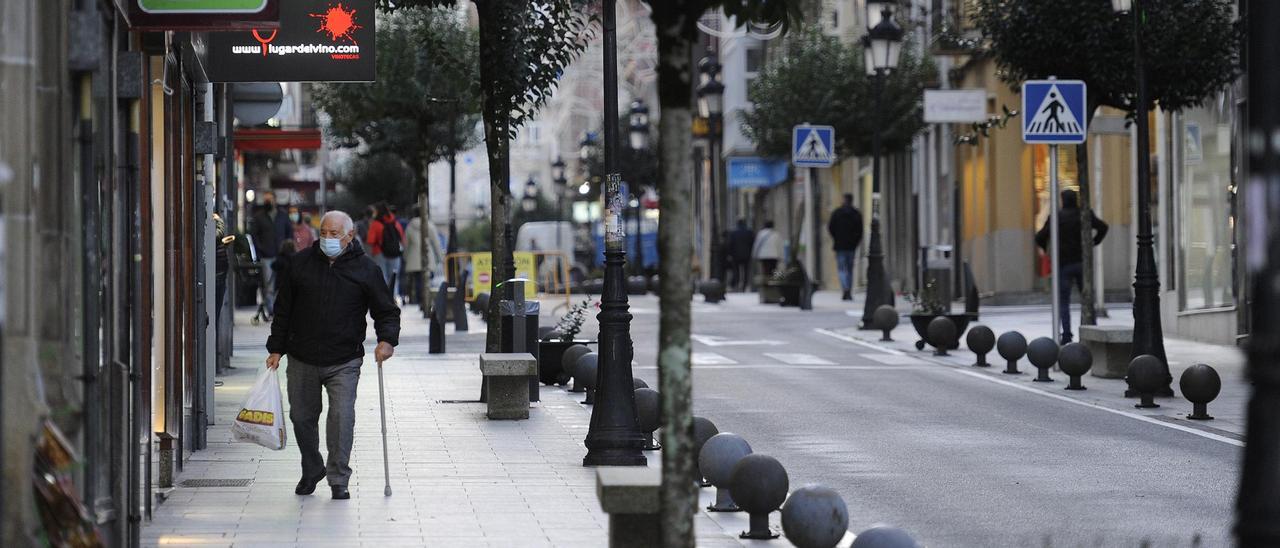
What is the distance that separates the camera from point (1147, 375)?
16312 millimetres

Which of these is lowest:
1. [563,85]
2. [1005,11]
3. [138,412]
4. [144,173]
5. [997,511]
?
[997,511]

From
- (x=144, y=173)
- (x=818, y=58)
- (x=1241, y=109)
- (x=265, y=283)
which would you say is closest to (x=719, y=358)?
(x=1241, y=109)

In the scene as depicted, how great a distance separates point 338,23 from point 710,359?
28.3 feet

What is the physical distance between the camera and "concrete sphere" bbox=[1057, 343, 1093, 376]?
18109mm

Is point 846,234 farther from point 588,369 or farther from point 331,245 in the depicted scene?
point 331,245

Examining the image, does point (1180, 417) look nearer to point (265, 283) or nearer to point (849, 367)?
point (849, 367)

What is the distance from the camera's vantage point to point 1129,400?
17328mm

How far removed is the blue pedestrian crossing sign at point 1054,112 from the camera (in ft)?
66.5

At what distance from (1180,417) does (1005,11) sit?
8.48 m

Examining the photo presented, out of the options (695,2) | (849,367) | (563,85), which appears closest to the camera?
(695,2)

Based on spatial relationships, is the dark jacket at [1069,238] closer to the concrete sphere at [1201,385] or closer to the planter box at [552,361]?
the planter box at [552,361]

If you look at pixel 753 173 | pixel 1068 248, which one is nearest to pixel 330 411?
pixel 1068 248

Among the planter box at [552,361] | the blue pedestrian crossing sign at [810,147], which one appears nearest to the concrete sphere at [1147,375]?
the planter box at [552,361]

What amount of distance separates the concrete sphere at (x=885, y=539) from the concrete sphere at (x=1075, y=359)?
423 inches
